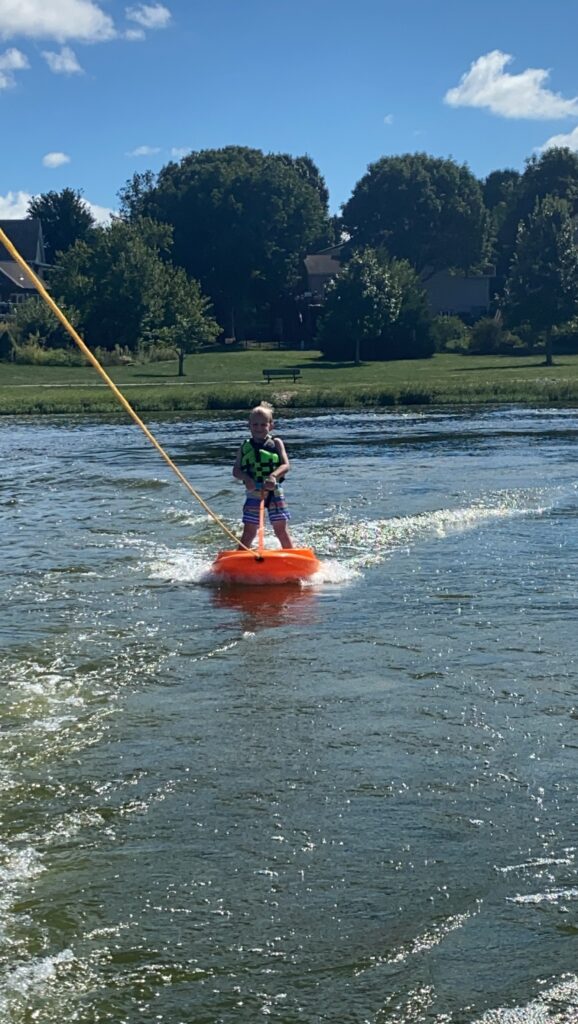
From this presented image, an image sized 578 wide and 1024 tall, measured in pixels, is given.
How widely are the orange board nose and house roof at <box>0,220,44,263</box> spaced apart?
99971 mm

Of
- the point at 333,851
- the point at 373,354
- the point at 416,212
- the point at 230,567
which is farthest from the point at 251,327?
the point at 333,851

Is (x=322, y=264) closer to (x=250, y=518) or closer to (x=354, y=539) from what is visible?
(x=354, y=539)

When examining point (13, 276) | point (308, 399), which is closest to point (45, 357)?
point (308, 399)

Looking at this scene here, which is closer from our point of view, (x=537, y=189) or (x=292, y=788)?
(x=292, y=788)

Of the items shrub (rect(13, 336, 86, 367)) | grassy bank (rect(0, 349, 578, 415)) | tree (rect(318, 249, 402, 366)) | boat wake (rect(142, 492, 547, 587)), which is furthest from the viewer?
shrub (rect(13, 336, 86, 367))

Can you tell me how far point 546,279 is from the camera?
69.9 m

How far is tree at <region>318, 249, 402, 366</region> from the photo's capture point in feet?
236

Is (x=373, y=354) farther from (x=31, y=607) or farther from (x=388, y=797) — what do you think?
(x=388, y=797)

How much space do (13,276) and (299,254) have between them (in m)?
24.5

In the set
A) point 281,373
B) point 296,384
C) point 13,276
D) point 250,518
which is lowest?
point 250,518

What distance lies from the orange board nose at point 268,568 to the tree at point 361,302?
194 ft

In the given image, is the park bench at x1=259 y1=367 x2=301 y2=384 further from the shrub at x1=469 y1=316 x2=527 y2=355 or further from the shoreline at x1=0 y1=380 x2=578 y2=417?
the shrub at x1=469 y1=316 x2=527 y2=355

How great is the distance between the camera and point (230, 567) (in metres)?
12.5

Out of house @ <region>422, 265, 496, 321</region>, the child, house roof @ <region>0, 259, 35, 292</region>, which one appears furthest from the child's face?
house @ <region>422, 265, 496, 321</region>
